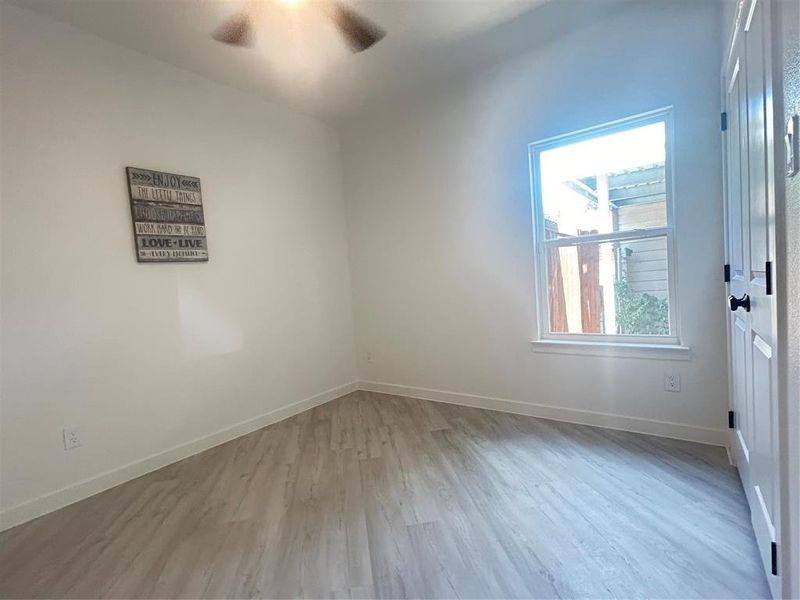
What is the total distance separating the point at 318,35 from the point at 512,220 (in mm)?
1838

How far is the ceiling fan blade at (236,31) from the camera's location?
240cm

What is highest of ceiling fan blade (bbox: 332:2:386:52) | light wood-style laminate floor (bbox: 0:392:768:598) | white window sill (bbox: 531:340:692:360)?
ceiling fan blade (bbox: 332:2:386:52)

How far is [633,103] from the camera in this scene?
2.58 meters

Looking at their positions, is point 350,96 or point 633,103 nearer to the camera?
point 633,103

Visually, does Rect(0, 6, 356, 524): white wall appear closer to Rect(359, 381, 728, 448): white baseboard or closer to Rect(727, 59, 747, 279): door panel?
Rect(359, 381, 728, 448): white baseboard

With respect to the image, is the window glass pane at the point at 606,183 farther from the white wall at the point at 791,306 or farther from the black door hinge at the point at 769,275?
the white wall at the point at 791,306

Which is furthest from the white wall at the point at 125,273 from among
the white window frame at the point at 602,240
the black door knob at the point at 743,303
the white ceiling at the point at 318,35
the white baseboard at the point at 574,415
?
the black door knob at the point at 743,303

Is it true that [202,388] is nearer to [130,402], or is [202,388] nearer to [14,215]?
[130,402]

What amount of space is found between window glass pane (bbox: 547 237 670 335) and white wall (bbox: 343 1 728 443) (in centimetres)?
16

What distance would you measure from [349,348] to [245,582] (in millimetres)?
2733

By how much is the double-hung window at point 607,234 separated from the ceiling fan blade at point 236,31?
2.07 m

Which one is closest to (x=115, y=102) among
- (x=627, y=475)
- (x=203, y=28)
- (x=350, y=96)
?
(x=203, y=28)

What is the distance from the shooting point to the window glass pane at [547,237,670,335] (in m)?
2.65

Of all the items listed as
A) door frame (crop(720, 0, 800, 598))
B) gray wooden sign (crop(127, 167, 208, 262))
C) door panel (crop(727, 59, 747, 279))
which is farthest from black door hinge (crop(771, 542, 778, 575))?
gray wooden sign (crop(127, 167, 208, 262))
